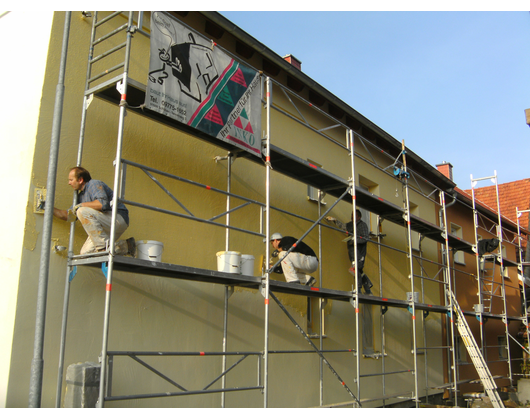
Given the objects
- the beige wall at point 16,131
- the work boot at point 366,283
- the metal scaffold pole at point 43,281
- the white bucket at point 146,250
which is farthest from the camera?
the work boot at point 366,283

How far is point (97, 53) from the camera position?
672 centimetres

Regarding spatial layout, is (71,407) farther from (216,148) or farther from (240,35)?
(240,35)

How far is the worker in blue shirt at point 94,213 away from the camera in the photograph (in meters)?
5.51

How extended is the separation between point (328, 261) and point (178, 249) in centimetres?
403

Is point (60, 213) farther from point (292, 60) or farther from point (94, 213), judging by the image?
point (292, 60)

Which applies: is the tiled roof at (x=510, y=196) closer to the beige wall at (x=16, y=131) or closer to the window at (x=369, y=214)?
the window at (x=369, y=214)

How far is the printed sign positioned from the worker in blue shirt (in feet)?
3.65

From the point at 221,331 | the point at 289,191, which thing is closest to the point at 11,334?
the point at 221,331

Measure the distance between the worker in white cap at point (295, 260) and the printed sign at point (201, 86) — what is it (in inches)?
66.1

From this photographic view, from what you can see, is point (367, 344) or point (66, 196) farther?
point (367, 344)

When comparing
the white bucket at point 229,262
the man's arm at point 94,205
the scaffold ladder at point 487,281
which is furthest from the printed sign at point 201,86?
the scaffold ladder at point 487,281

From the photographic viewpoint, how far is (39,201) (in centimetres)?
568

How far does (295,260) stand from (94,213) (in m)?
3.63

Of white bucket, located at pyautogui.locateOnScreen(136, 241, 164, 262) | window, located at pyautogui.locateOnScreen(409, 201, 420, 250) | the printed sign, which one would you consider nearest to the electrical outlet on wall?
white bucket, located at pyautogui.locateOnScreen(136, 241, 164, 262)
